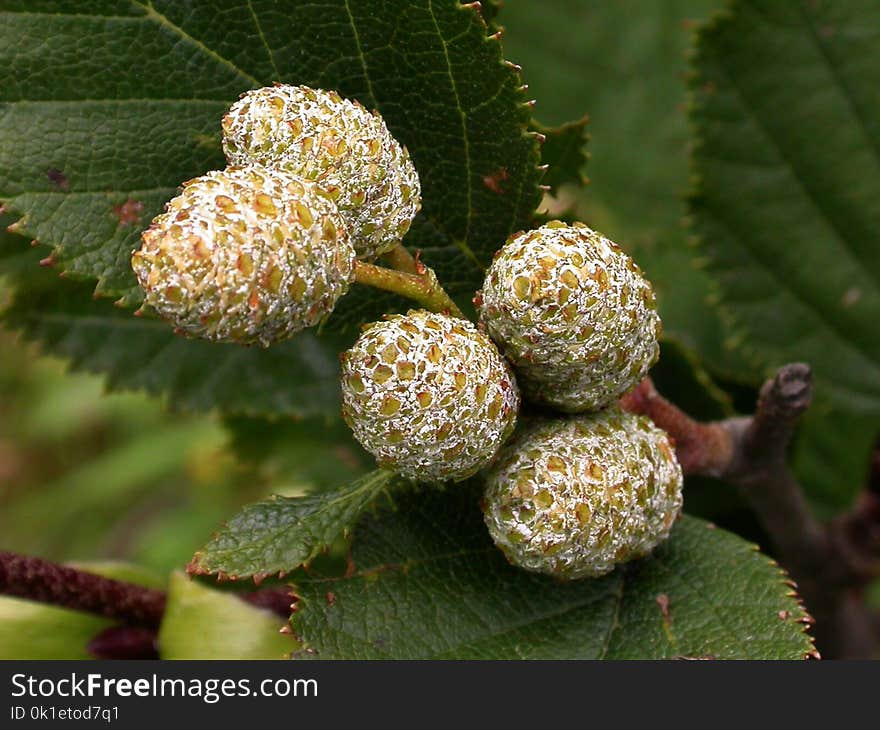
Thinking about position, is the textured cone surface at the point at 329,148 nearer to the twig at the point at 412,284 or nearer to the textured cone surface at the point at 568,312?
the twig at the point at 412,284

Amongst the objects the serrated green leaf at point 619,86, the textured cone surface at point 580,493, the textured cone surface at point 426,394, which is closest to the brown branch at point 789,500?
the textured cone surface at point 580,493

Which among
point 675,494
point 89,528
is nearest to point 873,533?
point 675,494

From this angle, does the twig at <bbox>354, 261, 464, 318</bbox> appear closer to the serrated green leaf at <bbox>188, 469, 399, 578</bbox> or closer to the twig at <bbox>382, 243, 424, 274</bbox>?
the twig at <bbox>382, 243, 424, 274</bbox>

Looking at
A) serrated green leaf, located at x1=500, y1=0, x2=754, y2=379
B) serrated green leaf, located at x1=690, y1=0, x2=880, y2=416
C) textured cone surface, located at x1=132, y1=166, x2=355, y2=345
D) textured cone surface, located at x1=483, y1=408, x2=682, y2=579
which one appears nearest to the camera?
textured cone surface, located at x1=132, y1=166, x2=355, y2=345

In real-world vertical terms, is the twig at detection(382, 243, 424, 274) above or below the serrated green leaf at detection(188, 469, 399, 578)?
above

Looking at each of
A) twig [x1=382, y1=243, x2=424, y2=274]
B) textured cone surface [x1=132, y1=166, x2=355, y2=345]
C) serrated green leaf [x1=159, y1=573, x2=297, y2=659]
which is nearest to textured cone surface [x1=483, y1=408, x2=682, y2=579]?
twig [x1=382, y1=243, x2=424, y2=274]
